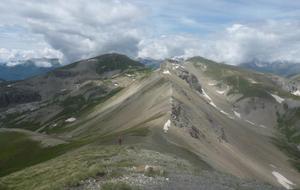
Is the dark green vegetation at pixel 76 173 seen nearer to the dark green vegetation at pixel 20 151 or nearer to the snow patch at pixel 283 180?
the dark green vegetation at pixel 20 151

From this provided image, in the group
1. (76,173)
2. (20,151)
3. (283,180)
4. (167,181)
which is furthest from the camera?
(283,180)

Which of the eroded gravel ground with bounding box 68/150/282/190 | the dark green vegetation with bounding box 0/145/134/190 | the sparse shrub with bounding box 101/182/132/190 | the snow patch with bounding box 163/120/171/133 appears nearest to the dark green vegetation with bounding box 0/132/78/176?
the snow patch with bounding box 163/120/171/133

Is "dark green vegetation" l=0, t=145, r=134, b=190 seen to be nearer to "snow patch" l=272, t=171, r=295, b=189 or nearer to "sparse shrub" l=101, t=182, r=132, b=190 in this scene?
"sparse shrub" l=101, t=182, r=132, b=190

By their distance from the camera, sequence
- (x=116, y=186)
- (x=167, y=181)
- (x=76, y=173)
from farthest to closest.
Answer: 1. (x=76, y=173)
2. (x=167, y=181)
3. (x=116, y=186)

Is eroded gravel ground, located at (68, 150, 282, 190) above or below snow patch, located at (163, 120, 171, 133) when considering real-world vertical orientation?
above

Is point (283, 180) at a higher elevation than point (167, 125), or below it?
below

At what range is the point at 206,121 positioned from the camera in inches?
7180

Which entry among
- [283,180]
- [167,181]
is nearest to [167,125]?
[283,180]

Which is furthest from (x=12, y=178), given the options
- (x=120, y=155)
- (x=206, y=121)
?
(x=206, y=121)

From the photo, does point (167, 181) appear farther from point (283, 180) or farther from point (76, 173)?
point (283, 180)

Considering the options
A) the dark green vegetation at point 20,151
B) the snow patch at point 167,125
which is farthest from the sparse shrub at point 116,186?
the dark green vegetation at point 20,151

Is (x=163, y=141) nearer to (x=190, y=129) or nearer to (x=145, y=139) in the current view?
(x=145, y=139)

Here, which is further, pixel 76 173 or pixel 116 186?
pixel 76 173

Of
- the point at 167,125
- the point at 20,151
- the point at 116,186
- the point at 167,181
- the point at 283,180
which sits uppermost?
the point at 116,186
